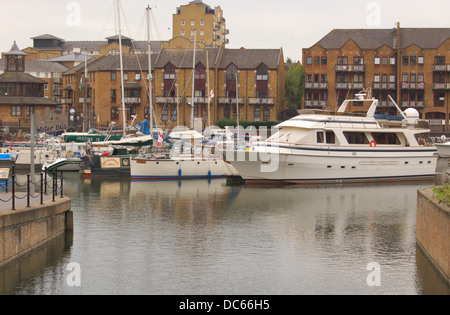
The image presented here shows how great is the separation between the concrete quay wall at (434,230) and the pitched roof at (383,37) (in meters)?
63.3

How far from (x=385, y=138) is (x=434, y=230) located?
2871 cm

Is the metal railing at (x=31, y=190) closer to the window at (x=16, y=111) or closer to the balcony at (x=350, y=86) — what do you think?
the balcony at (x=350, y=86)

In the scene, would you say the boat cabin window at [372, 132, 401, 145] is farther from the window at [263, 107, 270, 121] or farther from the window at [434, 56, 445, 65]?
the window at [263, 107, 270, 121]

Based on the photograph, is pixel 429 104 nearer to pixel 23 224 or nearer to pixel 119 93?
pixel 119 93

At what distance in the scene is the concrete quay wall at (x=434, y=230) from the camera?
61.7 ft

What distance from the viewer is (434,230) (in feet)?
68.0

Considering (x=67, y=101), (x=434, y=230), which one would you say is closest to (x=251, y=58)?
(x=67, y=101)

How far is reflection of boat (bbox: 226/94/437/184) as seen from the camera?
45.9 metres

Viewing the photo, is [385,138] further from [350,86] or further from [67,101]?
[67,101]

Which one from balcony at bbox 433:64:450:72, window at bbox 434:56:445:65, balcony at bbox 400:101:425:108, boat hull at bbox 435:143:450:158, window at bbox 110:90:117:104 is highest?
window at bbox 434:56:445:65

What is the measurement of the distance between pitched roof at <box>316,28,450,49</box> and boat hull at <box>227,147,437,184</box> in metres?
37.6

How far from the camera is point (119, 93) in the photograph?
9206 centimetres

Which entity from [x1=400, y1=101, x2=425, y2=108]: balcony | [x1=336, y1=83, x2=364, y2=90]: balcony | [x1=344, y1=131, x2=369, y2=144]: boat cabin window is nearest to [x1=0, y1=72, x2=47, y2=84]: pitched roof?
[x1=336, y1=83, x2=364, y2=90]: balcony
